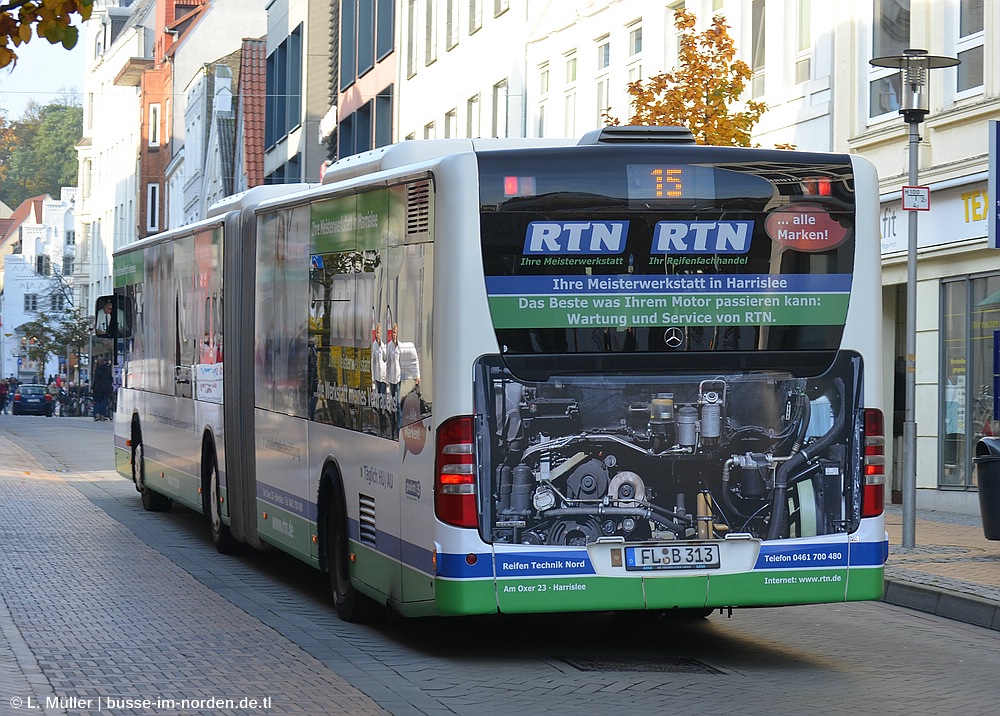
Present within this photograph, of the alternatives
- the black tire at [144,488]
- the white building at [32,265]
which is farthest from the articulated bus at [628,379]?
the white building at [32,265]

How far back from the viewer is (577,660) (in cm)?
1026

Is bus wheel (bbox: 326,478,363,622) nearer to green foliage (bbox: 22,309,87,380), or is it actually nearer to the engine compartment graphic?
the engine compartment graphic

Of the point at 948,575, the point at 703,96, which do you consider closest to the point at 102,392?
the point at 703,96

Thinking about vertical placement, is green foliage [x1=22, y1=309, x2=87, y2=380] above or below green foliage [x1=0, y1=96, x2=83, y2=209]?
below

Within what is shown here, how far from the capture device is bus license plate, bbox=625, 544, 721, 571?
32.0 feet

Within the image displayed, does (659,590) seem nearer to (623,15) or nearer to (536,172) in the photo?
(536,172)

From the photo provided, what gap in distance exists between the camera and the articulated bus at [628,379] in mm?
9617

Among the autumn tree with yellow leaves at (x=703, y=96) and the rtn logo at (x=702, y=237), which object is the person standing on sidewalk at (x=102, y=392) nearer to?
the autumn tree with yellow leaves at (x=703, y=96)

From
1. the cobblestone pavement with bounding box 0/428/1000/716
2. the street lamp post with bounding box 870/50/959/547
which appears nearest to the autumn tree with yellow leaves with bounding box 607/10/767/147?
the street lamp post with bounding box 870/50/959/547

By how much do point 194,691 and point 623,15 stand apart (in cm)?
2353

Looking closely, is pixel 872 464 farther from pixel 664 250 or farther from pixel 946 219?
pixel 946 219

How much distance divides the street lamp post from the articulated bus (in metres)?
5.64

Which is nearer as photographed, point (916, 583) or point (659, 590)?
point (659, 590)

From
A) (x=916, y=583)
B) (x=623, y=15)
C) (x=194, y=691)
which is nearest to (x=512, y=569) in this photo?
(x=194, y=691)
